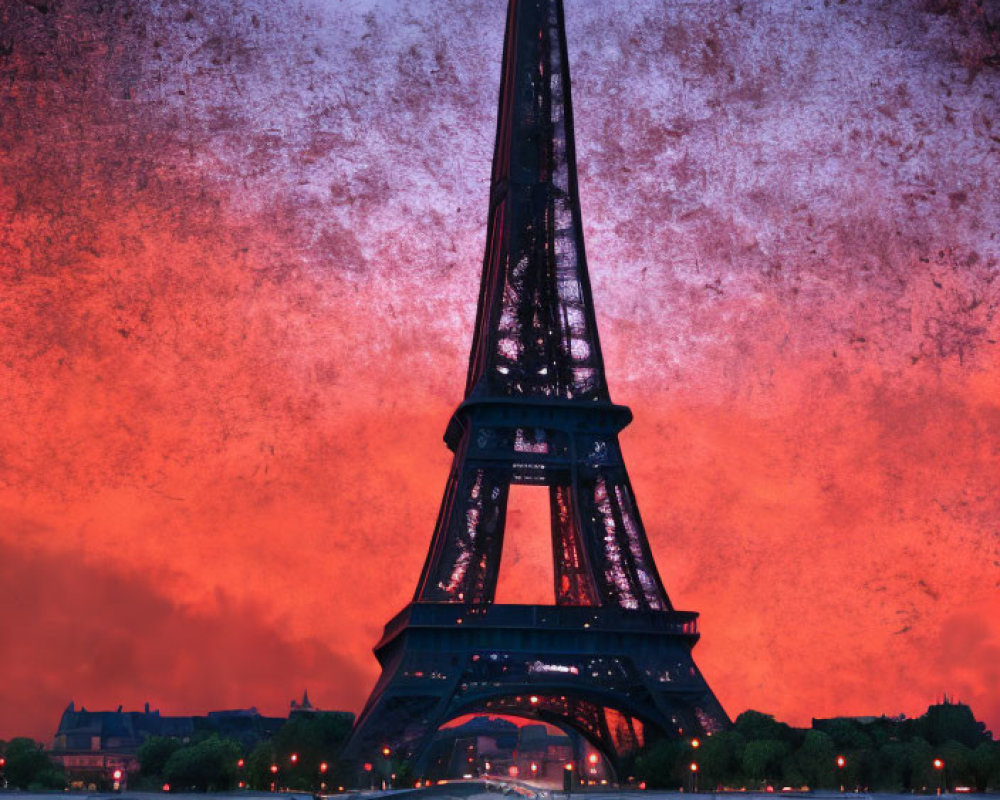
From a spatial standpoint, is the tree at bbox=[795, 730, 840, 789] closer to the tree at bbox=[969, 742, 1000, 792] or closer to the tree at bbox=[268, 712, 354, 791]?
the tree at bbox=[969, 742, 1000, 792]

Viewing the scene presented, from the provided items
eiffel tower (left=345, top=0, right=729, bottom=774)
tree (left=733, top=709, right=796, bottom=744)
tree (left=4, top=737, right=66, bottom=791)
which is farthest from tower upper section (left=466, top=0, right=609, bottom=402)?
tree (left=4, top=737, right=66, bottom=791)

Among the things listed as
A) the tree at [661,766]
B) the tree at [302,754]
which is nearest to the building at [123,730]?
the tree at [302,754]

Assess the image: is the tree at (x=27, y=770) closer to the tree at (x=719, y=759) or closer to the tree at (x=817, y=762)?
the tree at (x=719, y=759)

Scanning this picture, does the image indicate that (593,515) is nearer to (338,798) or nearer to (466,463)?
(466,463)

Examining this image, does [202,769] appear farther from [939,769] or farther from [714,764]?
[939,769]

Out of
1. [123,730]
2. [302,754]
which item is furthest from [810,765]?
[123,730]

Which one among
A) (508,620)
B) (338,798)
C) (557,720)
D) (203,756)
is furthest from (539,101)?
(338,798)
